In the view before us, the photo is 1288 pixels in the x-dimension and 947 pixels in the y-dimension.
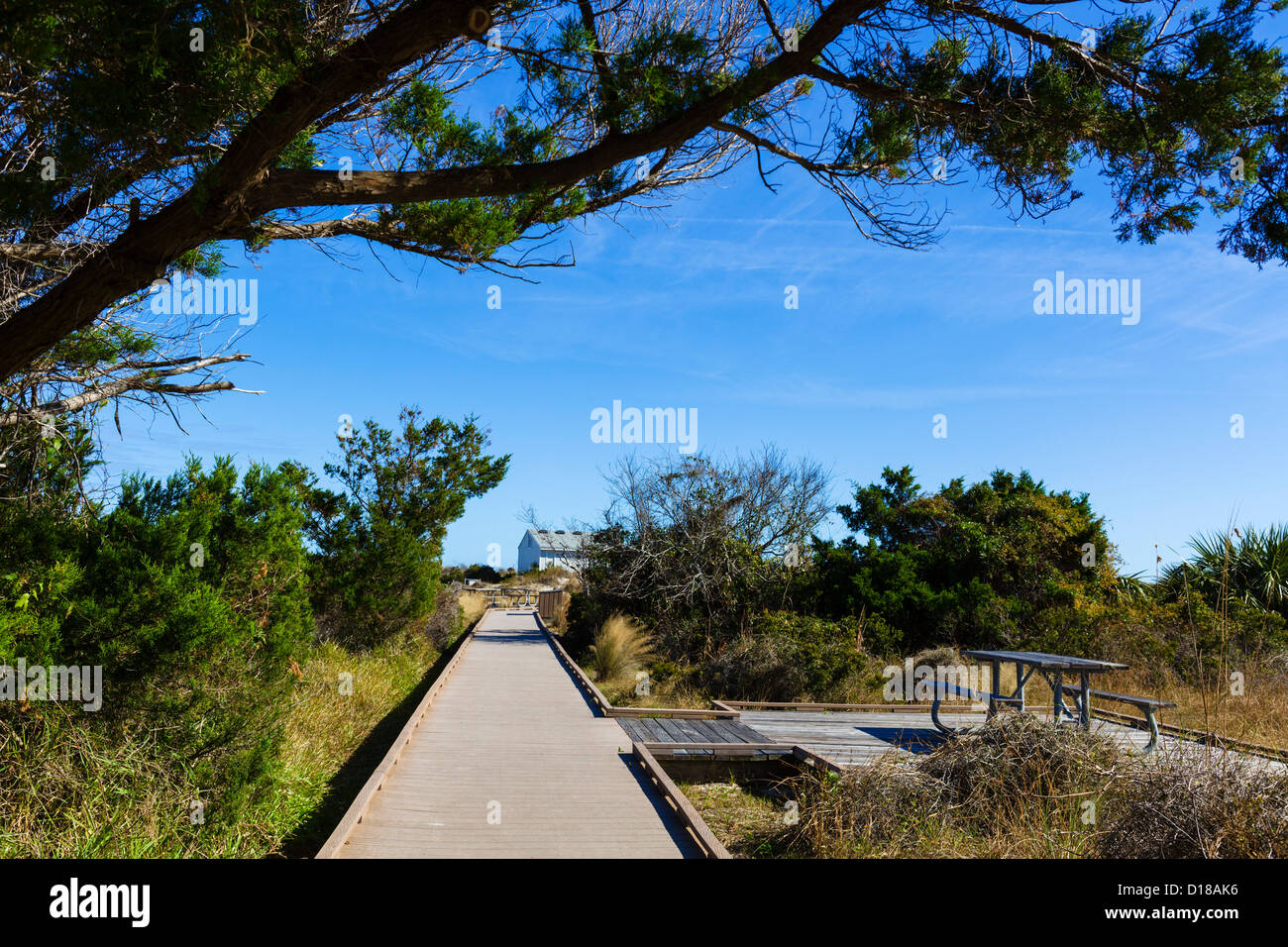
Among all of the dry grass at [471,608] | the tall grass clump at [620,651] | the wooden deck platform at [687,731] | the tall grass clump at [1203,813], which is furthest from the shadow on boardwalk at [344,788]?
the dry grass at [471,608]

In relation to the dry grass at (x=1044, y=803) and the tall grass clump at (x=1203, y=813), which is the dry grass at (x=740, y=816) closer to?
the dry grass at (x=1044, y=803)

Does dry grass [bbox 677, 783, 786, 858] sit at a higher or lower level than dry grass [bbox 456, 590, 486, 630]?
higher

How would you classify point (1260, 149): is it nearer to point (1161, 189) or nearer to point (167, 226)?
point (1161, 189)

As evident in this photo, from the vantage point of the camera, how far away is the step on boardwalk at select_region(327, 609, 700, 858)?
5.37 metres

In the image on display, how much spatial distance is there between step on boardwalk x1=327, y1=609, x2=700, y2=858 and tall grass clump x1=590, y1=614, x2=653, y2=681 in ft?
9.75

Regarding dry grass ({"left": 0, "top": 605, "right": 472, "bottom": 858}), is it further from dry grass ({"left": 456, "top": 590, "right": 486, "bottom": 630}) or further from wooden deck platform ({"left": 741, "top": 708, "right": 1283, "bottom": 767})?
dry grass ({"left": 456, "top": 590, "right": 486, "bottom": 630})

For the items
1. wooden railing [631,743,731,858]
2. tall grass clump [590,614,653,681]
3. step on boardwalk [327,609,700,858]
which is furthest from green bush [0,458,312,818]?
tall grass clump [590,614,653,681]

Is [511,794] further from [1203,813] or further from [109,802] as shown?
[1203,813]

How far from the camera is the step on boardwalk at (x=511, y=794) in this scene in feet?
17.6

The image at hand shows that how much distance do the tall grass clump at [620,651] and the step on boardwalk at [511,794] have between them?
2971mm

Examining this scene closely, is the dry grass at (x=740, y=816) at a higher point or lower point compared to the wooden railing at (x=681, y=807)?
lower

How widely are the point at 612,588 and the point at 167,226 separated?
1331 centimetres
